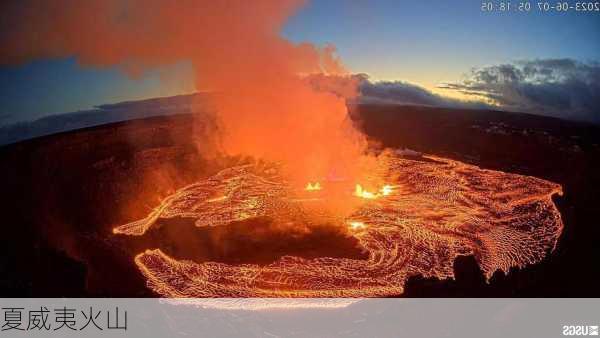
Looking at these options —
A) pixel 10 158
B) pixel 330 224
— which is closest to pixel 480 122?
pixel 330 224

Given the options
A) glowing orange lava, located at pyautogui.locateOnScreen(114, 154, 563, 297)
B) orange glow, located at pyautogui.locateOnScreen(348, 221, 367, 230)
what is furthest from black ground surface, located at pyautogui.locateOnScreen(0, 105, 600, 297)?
orange glow, located at pyautogui.locateOnScreen(348, 221, 367, 230)

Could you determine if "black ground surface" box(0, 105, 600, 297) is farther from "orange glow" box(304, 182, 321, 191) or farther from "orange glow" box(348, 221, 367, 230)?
"orange glow" box(304, 182, 321, 191)

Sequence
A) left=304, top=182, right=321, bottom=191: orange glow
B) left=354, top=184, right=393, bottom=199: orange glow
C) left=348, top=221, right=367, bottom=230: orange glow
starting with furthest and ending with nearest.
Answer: left=304, top=182, right=321, bottom=191: orange glow
left=354, top=184, right=393, bottom=199: orange glow
left=348, top=221, right=367, bottom=230: orange glow

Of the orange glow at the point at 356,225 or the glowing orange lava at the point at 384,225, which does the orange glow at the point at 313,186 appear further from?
the orange glow at the point at 356,225

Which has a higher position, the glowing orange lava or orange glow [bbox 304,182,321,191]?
orange glow [bbox 304,182,321,191]

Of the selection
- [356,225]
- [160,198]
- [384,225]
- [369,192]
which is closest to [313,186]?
[369,192]

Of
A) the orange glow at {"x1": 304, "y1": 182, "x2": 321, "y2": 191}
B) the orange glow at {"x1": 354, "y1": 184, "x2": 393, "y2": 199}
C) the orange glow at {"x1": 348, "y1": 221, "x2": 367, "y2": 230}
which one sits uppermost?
the orange glow at {"x1": 304, "y1": 182, "x2": 321, "y2": 191}

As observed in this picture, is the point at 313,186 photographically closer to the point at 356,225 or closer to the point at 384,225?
the point at 356,225

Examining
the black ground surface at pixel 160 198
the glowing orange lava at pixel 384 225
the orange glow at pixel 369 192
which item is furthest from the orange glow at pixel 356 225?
the orange glow at pixel 369 192
